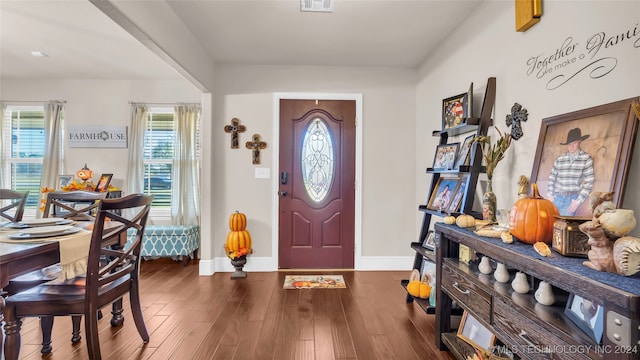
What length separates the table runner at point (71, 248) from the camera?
58.9 inches

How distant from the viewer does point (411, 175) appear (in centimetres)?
351

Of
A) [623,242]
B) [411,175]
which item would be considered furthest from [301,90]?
[623,242]

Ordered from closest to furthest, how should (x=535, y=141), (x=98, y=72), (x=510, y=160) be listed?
(x=535, y=141)
(x=510, y=160)
(x=98, y=72)

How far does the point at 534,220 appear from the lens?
1.25m

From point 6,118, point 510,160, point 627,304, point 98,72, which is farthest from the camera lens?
point 6,118

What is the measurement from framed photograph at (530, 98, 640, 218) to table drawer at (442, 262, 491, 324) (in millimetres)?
546

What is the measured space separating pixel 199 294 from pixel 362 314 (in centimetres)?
158

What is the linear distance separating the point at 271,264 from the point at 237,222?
0.67 m

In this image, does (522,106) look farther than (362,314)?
No

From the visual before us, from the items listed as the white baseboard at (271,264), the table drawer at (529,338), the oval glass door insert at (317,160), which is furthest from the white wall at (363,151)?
the table drawer at (529,338)

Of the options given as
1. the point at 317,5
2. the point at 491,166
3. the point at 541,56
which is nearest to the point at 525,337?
the point at 491,166

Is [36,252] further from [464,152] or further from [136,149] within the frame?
[136,149]

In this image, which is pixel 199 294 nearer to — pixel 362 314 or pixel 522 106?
pixel 362 314

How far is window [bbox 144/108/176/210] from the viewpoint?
4.22 meters
